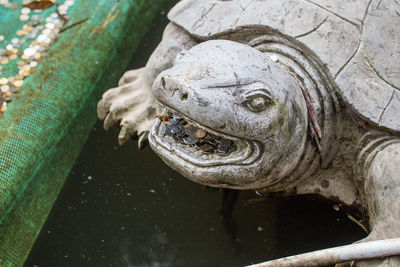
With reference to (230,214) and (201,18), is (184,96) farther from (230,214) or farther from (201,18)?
(230,214)

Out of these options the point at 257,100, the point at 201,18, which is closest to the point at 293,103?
the point at 257,100

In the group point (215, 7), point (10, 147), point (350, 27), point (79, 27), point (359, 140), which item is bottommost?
point (10, 147)

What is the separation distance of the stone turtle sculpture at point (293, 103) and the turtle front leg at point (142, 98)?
0.13 meters

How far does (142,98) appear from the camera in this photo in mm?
2426

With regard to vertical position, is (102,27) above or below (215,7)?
below

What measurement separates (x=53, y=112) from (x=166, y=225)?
2.37 ft

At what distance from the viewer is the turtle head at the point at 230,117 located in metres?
1.70

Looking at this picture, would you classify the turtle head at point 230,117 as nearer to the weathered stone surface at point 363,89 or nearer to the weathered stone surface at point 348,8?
the weathered stone surface at point 363,89

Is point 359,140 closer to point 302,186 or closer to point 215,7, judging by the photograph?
point 302,186

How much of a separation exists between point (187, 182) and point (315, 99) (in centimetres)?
82

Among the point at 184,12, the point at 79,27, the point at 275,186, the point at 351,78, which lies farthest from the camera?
the point at 79,27

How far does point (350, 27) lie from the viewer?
1965 millimetres

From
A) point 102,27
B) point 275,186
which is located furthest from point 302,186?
point 102,27

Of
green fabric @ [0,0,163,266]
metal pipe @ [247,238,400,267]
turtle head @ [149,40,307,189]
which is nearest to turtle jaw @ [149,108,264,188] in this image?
turtle head @ [149,40,307,189]
